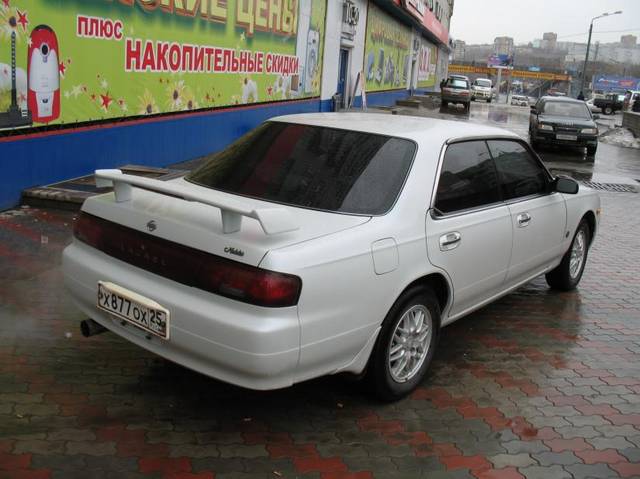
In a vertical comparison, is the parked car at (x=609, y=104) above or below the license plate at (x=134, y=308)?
above

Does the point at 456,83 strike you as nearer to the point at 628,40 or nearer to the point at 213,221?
the point at 213,221

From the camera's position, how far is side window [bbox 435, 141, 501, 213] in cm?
401

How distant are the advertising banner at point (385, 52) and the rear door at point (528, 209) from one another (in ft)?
62.6

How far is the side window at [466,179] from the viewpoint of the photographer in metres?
4.01

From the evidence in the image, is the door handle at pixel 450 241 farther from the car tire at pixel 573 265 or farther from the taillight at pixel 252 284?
the car tire at pixel 573 265

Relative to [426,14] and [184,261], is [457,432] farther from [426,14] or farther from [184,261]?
[426,14]

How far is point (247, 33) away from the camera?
484 inches

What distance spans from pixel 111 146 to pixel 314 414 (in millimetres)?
6228

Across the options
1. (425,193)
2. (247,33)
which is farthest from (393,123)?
(247,33)

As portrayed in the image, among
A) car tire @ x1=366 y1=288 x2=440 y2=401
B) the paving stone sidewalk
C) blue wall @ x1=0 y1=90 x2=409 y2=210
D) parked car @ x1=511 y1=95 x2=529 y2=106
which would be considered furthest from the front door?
parked car @ x1=511 y1=95 x2=529 y2=106

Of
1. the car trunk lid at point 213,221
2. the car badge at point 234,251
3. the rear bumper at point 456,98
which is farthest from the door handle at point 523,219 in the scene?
the rear bumper at point 456,98

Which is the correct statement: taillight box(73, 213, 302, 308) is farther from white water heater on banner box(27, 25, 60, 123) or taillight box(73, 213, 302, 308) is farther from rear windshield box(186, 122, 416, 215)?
white water heater on banner box(27, 25, 60, 123)

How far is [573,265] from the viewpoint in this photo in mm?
6121

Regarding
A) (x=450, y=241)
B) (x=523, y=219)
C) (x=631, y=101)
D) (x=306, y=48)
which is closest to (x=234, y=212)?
(x=450, y=241)
